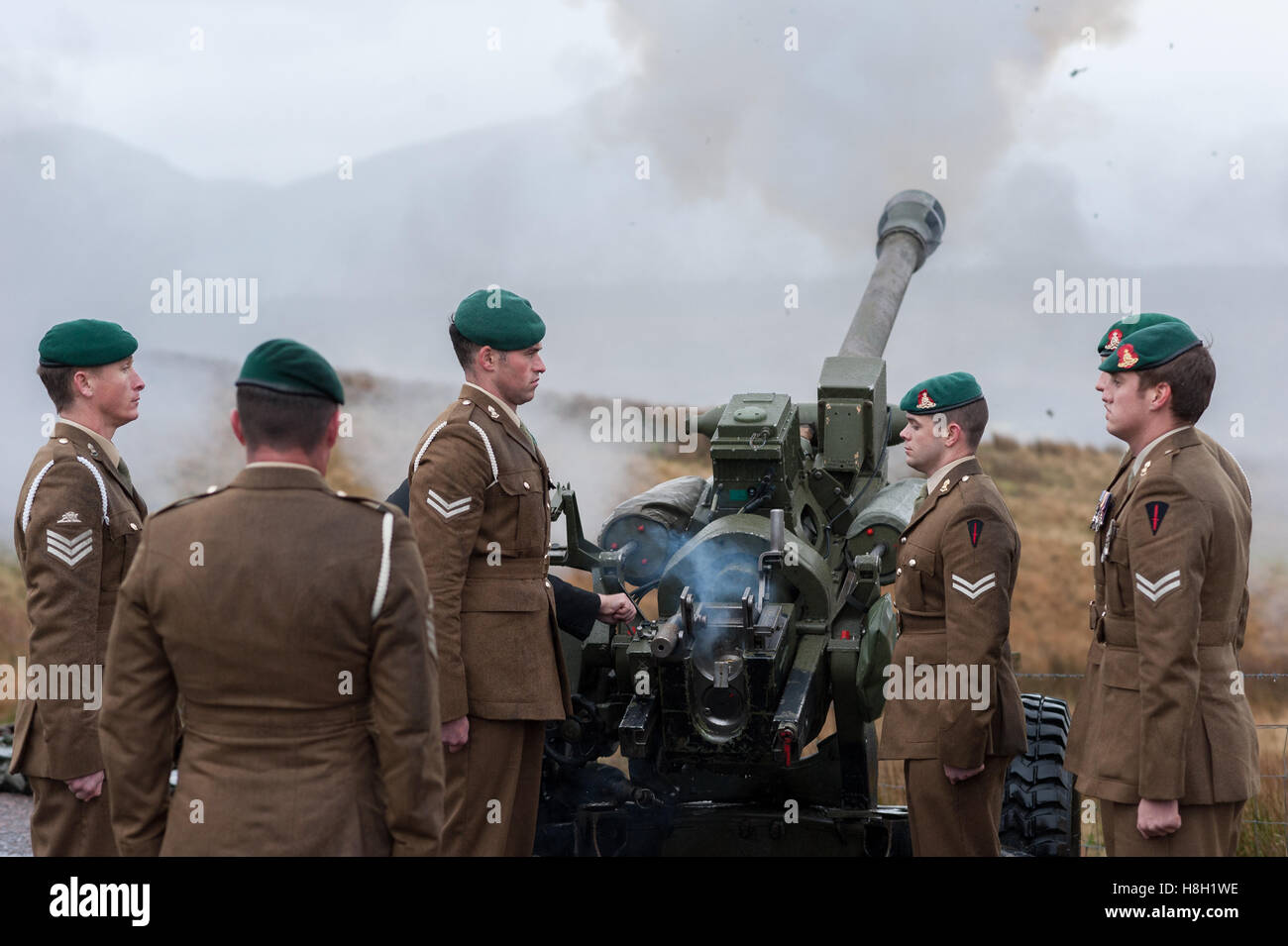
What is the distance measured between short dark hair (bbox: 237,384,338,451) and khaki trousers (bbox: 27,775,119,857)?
1.72 meters

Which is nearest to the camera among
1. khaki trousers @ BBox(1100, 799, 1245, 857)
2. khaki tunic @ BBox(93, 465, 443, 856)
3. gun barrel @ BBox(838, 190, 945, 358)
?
khaki tunic @ BBox(93, 465, 443, 856)

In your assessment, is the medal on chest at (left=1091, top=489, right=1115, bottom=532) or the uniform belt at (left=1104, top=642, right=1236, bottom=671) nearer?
the uniform belt at (left=1104, top=642, right=1236, bottom=671)

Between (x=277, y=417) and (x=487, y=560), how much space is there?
167 cm

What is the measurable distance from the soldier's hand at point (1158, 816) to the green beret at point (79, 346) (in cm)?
333

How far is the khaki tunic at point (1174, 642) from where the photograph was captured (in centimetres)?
386

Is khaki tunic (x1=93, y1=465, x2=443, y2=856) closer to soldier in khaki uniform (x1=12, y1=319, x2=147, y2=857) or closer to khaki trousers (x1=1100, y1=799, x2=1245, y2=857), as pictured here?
soldier in khaki uniform (x1=12, y1=319, x2=147, y2=857)

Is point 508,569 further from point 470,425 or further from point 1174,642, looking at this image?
point 1174,642

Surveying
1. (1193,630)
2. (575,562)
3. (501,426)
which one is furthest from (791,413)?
(1193,630)

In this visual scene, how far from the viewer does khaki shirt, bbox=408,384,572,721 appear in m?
4.55

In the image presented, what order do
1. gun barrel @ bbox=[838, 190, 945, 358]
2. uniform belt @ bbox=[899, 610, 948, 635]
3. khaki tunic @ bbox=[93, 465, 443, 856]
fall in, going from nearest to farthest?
khaki tunic @ bbox=[93, 465, 443, 856], uniform belt @ bbox=[899, 610, 948, 635], gun barrel @ bbox=[838, 190, 945, 358]

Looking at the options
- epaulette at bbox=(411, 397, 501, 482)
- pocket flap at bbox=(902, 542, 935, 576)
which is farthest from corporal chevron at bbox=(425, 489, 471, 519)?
pocket flap at bbox=(902, 542, 935, 576)

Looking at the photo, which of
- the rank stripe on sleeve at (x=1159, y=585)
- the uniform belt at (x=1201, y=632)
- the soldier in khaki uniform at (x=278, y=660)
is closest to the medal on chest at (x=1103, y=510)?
the uniform belt at (x=1201, y=632)

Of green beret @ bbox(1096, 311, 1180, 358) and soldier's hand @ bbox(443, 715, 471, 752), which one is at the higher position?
green beret @ bbox(1096, 311, 1180, 358)

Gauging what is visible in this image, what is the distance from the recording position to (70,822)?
4.35 m
